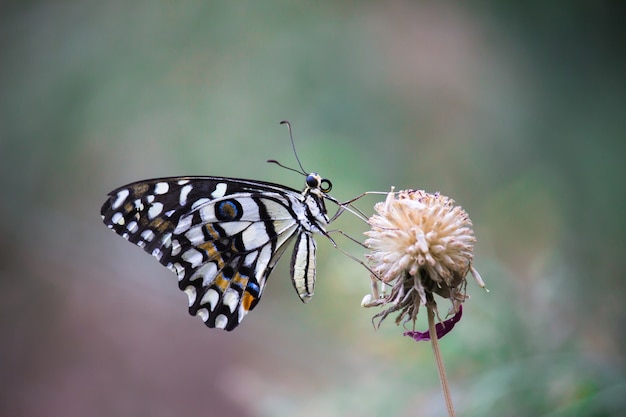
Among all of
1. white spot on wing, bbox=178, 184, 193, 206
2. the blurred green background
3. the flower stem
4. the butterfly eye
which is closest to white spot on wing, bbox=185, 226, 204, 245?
white spot on wing, bbox=178, 184, 193, 206

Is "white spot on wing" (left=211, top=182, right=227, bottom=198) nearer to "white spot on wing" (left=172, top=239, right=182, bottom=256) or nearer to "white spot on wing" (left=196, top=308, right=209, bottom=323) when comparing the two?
"white spot on wing" (left=172, top=239, right=182, bottom=256)

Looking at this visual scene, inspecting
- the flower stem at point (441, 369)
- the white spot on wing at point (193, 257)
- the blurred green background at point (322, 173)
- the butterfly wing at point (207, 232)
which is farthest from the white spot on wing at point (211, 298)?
the flower stem at point (441, 369)

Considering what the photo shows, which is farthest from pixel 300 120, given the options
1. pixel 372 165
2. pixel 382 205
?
pixel 382 205

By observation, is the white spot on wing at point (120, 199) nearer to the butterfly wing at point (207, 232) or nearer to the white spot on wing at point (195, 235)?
the butterfly wing at point (207, 232)

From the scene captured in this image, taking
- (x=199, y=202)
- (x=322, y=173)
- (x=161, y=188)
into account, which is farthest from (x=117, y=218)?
(x=322, y=173)

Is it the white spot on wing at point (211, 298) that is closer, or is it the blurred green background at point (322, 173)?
the white spot on wing at point (211, 298)

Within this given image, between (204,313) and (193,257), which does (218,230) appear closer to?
(193,257)

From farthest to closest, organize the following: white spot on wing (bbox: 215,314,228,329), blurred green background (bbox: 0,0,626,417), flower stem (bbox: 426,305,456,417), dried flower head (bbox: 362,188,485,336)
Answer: blurred green background (bbox: 0,0,626,417) → white spot on wing (bbox: 215,314,228,329) → dried flower head (bbox: 362,188,485,336) → flower stem (bbox: 426,305,456,417)
